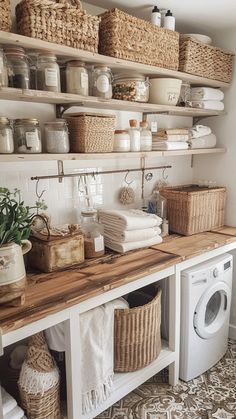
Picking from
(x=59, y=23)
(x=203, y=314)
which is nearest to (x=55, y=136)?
(x=59, y=23)

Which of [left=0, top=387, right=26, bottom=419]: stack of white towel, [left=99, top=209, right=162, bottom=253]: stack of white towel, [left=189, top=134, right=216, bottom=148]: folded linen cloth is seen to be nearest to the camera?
[left=0, top=387, right=26, bottom=419]: stack of white towel

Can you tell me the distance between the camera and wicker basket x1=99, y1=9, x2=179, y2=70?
1.83m

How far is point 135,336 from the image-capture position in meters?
1.88

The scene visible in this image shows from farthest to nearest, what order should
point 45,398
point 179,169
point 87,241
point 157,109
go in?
point 179,169
point 157,109
point 87,241
point 45,398

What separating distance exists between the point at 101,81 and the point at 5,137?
0.63 metres

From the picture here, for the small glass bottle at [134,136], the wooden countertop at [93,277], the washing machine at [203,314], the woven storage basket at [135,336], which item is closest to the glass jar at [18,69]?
the small glass bottle at [134,136]

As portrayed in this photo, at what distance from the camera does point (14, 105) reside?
1.81m

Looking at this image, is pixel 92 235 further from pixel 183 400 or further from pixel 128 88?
pixel 183 400

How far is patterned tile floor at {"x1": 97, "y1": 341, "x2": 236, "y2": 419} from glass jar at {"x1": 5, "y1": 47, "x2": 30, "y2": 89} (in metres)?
1.84

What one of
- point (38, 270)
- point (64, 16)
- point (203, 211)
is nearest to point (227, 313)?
point (203, 211)

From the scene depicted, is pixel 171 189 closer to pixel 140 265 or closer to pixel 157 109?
pixel 157 109

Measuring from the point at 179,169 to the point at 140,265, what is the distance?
4.02ft

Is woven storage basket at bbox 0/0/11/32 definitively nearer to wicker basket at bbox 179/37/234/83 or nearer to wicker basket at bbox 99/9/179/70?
wicker basket at bbox 99/9/179/70

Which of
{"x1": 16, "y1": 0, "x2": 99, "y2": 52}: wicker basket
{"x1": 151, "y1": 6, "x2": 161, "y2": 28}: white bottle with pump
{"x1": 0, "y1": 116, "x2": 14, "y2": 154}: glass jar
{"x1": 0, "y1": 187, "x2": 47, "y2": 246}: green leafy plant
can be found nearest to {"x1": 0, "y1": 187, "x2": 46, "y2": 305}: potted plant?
{"x1": 0, "y1": 187, "x2": 47, "y2": 246}: green leafy plant
